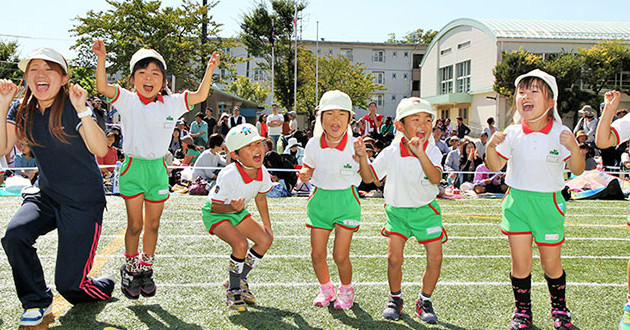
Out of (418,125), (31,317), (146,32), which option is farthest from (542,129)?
(146,32)

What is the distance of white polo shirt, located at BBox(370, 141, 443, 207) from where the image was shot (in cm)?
412

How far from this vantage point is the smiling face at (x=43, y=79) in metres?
3.77

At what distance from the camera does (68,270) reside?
384 cm

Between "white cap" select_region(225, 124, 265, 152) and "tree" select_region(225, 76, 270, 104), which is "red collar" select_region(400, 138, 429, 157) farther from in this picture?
"tree" select_region(225, 76, 270, 104)

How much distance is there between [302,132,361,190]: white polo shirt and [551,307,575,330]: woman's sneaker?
1.74 m

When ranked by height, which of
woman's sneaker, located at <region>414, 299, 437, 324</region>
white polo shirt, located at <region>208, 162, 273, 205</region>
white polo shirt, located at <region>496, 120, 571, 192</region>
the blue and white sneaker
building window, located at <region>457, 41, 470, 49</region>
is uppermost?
building window, located at <region>457, 41, 470, 49</region>

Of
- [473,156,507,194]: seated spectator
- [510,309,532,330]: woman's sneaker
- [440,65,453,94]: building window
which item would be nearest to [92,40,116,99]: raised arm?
[510,309,532,330]: woman's sneaker

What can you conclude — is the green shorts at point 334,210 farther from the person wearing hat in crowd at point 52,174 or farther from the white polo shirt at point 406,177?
the person wearing hat in crowd at point 52,174

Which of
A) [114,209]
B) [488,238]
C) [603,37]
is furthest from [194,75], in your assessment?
[603,37]

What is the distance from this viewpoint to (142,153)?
4.30m

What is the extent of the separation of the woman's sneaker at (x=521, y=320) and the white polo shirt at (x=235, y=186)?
212cm

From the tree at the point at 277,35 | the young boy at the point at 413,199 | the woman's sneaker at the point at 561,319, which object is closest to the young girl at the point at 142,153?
the young boy at the point at 413,199

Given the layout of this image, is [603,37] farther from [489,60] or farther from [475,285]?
[475,285]

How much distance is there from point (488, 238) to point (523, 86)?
3.71m
